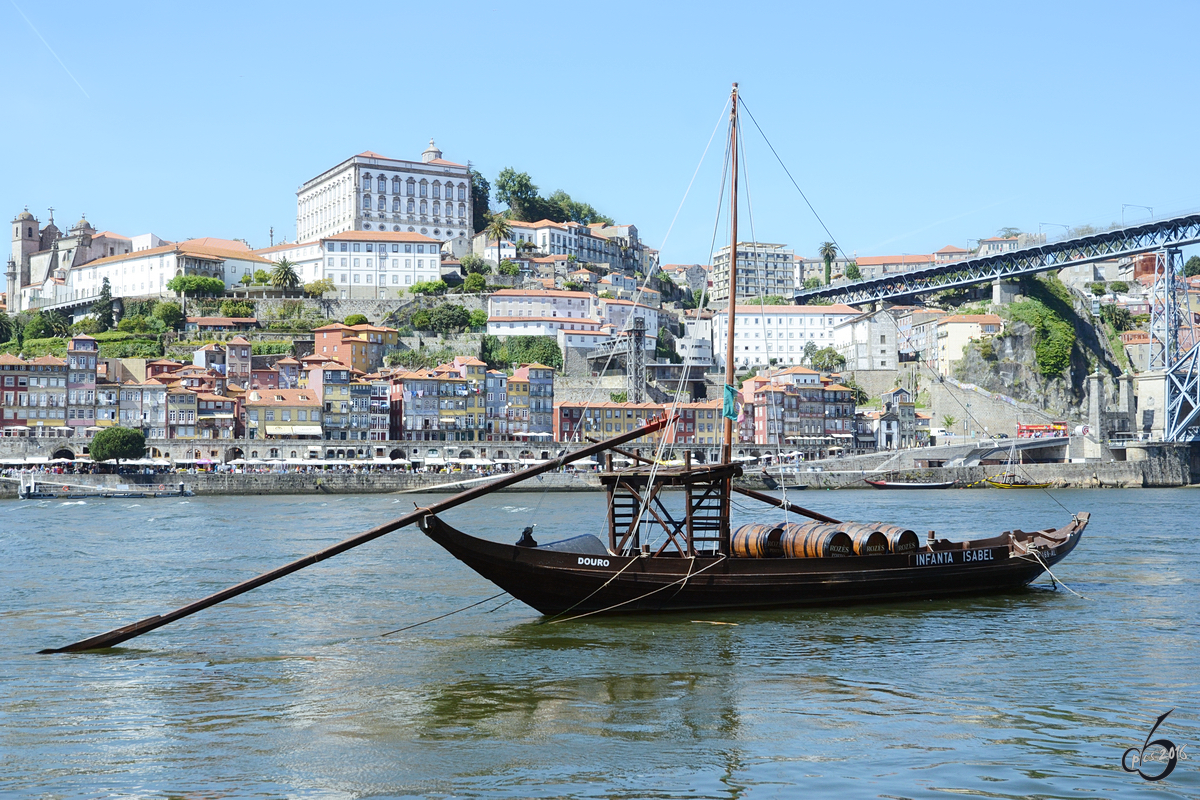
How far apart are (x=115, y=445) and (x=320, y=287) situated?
102 ft

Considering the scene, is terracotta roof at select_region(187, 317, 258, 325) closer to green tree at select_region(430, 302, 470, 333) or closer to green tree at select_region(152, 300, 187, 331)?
green tree at select_region(152, 300, 187, 331)

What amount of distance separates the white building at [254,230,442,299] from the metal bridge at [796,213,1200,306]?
34464mm

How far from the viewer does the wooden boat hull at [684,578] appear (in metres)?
17.7

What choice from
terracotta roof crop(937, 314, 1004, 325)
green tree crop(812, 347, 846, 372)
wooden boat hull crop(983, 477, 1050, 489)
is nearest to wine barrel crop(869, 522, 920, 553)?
wooden boat hull crop(983, 477, 1050, 489)

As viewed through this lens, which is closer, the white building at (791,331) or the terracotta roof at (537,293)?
the terracotta roof at (537,293)

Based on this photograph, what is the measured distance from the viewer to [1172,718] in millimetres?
12383

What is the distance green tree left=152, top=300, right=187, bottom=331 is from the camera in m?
92.8

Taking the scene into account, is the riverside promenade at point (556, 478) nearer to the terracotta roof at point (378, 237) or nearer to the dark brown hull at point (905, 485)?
the dark brown hull at point (905, 485)

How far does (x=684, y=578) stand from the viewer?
717 inches

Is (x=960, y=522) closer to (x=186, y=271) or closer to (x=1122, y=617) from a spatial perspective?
(x=1122, y=617)

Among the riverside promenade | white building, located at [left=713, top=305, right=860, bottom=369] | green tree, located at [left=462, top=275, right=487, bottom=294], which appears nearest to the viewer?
the riverside promenade

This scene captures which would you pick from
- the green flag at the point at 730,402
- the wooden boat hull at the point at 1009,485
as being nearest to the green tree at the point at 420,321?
the wooden boat hull at the point at 1009,485

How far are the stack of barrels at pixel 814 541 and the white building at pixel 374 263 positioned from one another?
8274cm

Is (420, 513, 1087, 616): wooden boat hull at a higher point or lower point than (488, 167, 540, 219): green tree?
lower
